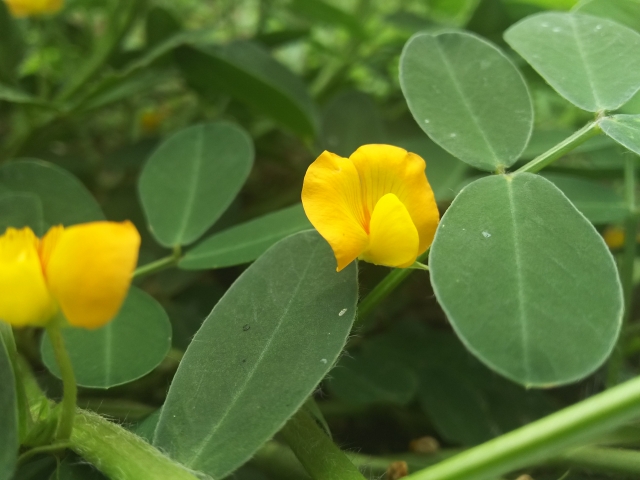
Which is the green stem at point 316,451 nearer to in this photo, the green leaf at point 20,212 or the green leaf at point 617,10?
the green leaf at point 20,212

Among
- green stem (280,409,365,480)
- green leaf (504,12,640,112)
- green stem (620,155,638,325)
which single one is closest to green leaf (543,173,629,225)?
green stem (620,155,638,325)

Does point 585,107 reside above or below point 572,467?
above

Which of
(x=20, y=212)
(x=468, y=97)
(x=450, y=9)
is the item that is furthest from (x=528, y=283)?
(x=450, y=9)

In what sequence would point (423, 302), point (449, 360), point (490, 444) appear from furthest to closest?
point (423, 302)
point (449, 360)
point (490, 444)

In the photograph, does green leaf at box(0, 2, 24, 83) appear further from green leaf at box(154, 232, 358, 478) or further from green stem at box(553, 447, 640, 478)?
green stem at box(553, 447, 640, 478)

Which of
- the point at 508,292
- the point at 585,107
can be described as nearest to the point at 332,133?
the point at 585,107

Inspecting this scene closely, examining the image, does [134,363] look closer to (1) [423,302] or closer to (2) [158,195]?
(2) [158,195]

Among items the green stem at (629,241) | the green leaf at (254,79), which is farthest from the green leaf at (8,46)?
the green stem at (629,241)
